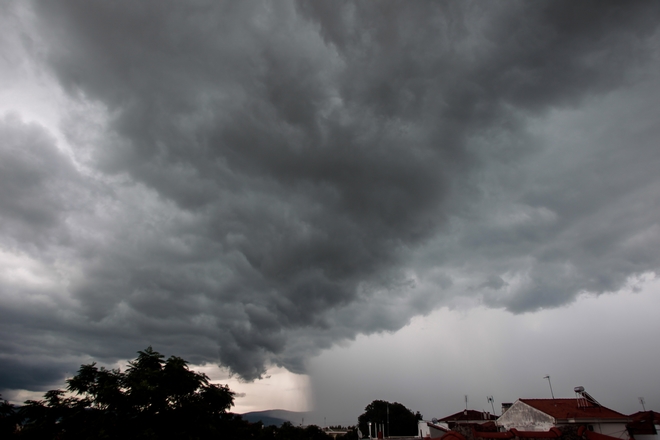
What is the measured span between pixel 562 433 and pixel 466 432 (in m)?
7.89

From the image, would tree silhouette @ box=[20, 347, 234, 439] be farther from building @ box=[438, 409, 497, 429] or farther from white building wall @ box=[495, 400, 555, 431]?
building @ box=[438, 409, 497, 429]

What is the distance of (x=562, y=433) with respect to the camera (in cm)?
3144

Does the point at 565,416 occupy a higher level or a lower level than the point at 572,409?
lower

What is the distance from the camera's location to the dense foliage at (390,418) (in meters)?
152

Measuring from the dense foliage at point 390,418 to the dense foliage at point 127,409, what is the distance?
402 ft

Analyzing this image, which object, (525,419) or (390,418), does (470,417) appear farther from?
(390,418)

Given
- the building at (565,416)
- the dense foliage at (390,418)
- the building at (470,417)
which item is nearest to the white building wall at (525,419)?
the building at (565,416)

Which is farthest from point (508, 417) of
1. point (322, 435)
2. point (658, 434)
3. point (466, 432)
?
point (322, 435)

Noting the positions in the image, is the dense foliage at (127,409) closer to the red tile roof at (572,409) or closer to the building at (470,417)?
the red tile roof at (572,409)

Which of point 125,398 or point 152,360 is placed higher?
point 152,360

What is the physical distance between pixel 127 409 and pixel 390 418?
139561mm

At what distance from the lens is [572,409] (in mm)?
56781

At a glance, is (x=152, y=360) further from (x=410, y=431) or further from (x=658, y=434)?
(x=410, y=431)

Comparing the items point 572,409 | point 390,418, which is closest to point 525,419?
point 572,409
